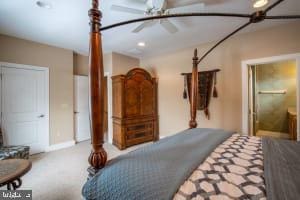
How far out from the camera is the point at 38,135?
375 cm

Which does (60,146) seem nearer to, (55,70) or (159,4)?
(55,70)

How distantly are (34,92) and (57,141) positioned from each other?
1331 millimetres

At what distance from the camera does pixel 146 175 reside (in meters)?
1.00

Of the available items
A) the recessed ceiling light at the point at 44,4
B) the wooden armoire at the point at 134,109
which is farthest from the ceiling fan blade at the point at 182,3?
the wooden armoire at the point at 134,109

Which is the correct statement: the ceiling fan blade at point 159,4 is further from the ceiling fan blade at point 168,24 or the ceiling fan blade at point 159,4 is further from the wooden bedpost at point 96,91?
the wooden bedpost at point 96,91

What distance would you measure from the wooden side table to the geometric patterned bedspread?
170cm

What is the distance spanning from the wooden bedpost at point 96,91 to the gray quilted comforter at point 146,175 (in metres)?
0.11

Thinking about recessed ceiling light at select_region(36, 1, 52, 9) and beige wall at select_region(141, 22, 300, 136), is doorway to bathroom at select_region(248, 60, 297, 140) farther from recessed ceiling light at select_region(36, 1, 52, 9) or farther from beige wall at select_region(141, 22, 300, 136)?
recessed ceiling light at select_region(36, 1, 52, 9)

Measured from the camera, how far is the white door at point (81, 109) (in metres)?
4.59

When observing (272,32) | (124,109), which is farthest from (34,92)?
(272,32)

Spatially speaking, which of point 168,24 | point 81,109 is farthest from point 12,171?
point 81,109

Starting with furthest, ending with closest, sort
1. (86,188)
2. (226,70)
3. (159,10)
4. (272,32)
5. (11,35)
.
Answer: (226,70), (11,35), (272,32), (159,10), (86,188)

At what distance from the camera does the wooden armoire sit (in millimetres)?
3922

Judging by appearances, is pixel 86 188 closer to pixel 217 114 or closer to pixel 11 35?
pixel 217 114
